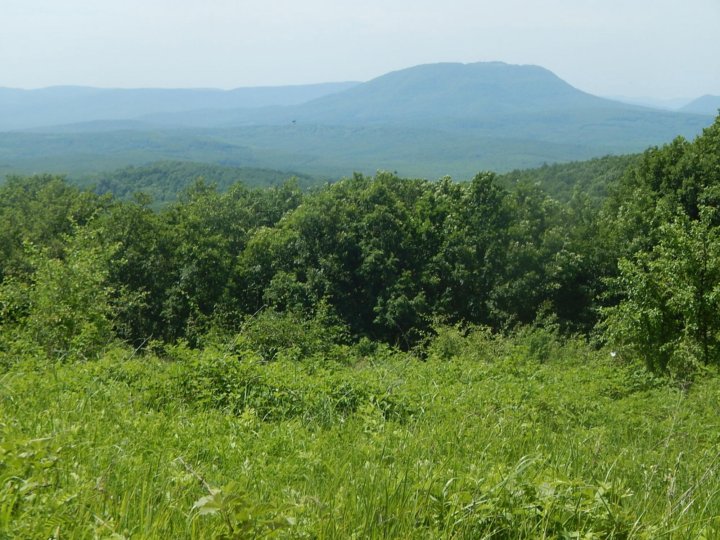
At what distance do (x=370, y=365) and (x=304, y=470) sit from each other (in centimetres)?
885

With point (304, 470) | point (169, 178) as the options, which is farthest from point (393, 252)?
point (169, 178)

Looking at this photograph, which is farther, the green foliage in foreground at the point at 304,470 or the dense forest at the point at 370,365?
the dense forest at the point at 370,365

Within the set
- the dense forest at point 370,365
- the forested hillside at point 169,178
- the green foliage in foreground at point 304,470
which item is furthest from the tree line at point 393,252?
the forested hillside at point 169,178

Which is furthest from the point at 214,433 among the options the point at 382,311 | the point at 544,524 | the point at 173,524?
the point at 382,311

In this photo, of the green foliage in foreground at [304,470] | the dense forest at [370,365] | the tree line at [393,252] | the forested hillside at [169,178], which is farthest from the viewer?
the forested hillside at [169,178]

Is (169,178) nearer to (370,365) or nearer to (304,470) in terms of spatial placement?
(370,365)

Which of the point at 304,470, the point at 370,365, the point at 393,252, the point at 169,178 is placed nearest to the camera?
the point at 304,470

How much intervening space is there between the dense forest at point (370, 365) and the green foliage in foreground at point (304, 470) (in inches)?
0.7

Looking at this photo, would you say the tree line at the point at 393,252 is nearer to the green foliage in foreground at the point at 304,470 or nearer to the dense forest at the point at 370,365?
the dense forest at the point at 370,365

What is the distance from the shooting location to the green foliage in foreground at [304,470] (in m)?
2.23

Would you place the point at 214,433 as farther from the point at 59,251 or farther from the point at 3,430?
the point at 59,251

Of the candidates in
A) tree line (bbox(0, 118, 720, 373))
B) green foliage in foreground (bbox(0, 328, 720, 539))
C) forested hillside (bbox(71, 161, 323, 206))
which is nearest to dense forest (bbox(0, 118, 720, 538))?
green foliage in foreground (bbox(0, 328, 720, 539))

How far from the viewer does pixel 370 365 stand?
12.2 meters

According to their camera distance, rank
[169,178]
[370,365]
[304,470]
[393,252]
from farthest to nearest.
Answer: [169,178]
[393,252]
[370,365]
[304,470]
